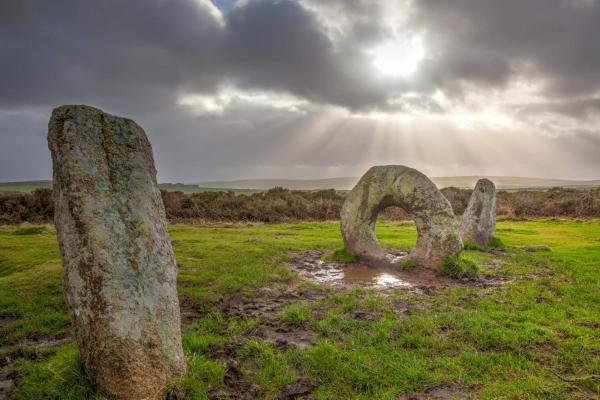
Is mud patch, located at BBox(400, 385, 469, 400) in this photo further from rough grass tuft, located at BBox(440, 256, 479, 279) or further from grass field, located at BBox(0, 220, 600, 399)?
rough grass tuft, located at BBox(440, 256, 479, 279)

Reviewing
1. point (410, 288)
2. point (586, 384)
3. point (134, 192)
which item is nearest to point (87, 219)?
point (134, 192)

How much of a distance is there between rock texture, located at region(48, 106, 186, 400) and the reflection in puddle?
24.8 feet

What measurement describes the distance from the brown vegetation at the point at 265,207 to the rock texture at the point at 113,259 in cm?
2591

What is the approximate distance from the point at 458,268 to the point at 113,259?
11487 mm

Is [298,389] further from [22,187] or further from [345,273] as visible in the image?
[22,187]

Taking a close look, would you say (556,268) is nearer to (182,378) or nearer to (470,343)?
(470,343)

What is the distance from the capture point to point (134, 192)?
209 inches

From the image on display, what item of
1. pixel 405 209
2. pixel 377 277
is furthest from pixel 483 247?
pixel 377 277

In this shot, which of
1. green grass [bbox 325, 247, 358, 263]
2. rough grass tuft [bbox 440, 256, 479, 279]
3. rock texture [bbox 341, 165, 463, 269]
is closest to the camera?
rough grass tuft [bbox 440, 256, 479, 279]

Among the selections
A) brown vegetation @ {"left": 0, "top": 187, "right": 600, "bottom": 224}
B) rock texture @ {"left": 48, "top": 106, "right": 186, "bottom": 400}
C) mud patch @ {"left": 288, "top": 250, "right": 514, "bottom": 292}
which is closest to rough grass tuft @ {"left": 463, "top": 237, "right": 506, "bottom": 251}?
mud patch @ {"left": 288, "top": 250, "right": 514, "bottom": 292}

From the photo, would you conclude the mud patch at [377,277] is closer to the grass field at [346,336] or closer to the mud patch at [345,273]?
the mud patch at [345,273]

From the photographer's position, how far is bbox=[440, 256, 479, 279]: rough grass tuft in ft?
41.7

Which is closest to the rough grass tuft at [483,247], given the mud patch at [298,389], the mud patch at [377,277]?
the mud patch at [377,277]

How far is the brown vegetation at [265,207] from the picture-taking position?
28188mm
